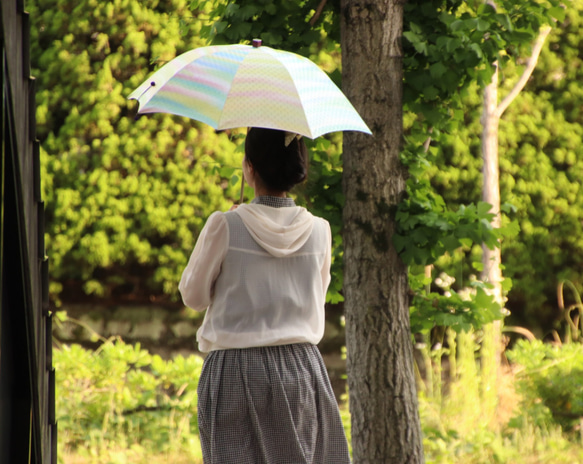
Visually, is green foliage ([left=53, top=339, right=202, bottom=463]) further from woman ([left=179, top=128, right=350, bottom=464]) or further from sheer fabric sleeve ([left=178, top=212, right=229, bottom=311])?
sheer fabric sleeve ([left=178, top=212, right=229, bottom=311])

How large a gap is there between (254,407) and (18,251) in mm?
727

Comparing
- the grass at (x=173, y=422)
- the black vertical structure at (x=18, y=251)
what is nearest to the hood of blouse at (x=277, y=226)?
the black vertical structure at (x=18, y=251)

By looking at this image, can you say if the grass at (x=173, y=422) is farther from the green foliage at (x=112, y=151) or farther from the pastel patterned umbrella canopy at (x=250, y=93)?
the pastel patterned umbrella canopy at (x=250, y=93)

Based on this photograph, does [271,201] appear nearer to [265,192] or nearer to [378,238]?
[265,192]

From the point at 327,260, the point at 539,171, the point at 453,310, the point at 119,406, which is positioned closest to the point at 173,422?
the point at 119,406

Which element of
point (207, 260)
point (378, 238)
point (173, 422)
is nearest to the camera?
point (207, 260)

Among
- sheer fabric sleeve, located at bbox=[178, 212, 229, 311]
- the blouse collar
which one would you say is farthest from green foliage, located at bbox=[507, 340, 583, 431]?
sheer fabric sleeve, located at bbox=[178, 212, 229, 311]

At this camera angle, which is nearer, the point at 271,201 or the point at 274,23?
the point at 271,201

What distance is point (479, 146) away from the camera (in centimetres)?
573

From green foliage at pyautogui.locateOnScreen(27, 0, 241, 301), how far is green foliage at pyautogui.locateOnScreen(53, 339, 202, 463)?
102 centimetres

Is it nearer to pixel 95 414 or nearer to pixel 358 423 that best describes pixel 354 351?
pixel 358 423

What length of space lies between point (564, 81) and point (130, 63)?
11.3ft

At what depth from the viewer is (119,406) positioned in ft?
13.8

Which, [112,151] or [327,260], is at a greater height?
[112,151]
